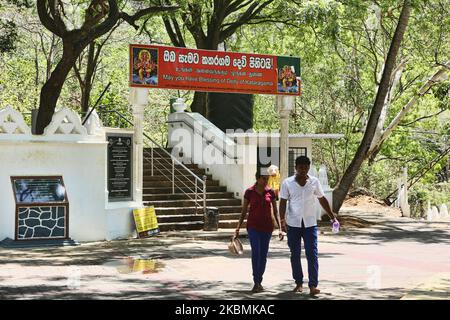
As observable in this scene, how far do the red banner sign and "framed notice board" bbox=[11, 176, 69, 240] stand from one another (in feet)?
11.7

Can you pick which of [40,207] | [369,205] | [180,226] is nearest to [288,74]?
[180,226]

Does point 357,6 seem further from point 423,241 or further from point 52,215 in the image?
point 52,215

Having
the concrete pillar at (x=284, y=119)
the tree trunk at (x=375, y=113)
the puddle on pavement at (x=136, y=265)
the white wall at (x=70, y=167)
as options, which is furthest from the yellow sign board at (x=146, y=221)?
the tree trunk at (x=375, y=113)

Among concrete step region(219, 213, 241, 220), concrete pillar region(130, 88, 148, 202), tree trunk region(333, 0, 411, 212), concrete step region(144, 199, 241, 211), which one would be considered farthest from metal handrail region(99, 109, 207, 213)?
tree trunk region(333, 0, 411, 212)

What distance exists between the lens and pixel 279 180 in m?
20.0

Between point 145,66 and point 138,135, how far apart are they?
68.2 inches

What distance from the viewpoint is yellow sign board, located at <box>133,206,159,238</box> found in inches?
694

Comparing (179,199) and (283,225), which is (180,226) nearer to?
(179,199)

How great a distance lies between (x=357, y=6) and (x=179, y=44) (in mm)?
7844

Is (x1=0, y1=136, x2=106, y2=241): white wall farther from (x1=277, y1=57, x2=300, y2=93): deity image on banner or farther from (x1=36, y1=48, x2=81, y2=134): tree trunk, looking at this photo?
(x1=277, y1=57, x2=300, y2=93): deity image on banner

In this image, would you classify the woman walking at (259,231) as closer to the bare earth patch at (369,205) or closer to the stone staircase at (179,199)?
the stone staircase at (179,199)

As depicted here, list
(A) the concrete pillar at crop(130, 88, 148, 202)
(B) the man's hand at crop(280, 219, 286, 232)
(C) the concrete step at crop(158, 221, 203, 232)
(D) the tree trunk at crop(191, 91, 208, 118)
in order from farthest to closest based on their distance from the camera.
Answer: (D) the tree trunk at crop(191, 91, 208, 118) < (C) the concrete step at crop(158, 221, 203, 232) < (A) the concrete pillar at crop(130, 88, 148, 202) < (B) the man's hand at crop(280, 219, 286, 232)

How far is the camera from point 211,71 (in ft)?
64.6

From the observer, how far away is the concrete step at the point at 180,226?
61.9 ft
